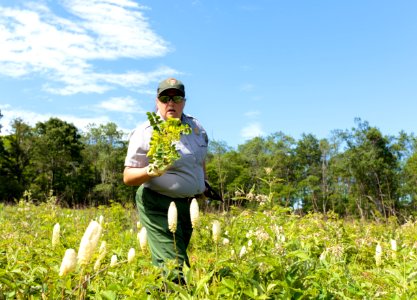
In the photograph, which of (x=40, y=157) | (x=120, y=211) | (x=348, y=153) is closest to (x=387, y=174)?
(x=348, y=153)

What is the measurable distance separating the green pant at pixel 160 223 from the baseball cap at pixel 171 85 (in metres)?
0.90

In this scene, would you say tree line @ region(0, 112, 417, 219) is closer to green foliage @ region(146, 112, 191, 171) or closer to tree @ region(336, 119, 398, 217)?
tree @ region(336, 119, 398, 217)

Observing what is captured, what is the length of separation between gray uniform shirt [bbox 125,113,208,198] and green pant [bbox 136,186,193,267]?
84 millimetres

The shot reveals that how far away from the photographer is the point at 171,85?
388 cm

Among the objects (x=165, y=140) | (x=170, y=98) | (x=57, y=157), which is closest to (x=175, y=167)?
(x=170, y=98)

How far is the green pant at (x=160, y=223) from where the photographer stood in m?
3.72

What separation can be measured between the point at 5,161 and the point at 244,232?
182ft

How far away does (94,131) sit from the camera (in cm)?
7644

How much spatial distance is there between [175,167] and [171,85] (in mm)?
730

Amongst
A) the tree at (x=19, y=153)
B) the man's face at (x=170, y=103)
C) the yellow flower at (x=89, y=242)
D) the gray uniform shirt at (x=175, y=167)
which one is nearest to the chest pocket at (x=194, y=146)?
the gray uniform shirt at (x=175, y=167)

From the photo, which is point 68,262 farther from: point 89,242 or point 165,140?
point 165,140

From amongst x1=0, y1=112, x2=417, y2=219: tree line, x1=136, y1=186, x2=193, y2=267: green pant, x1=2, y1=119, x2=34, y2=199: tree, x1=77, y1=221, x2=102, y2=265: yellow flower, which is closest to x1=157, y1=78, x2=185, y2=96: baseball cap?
x1=136, y1=186, x2=193, y2=267: green pant

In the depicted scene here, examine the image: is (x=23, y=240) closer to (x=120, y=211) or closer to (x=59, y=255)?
(x=59, y=255)

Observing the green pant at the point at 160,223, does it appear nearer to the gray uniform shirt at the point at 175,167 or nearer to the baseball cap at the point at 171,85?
the gray uniform shirt at the point at 175,167
